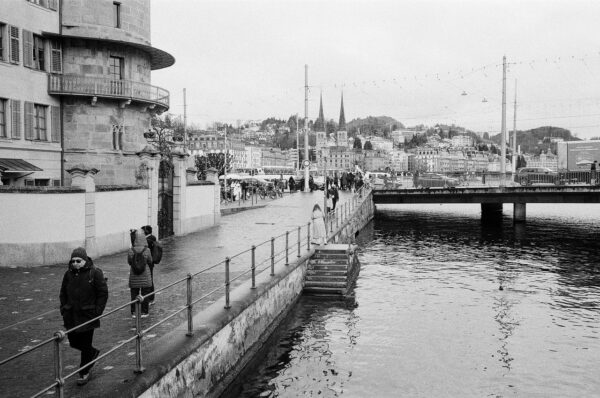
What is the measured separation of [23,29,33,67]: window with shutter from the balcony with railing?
1411mm

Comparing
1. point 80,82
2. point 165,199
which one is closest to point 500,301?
point 165,199

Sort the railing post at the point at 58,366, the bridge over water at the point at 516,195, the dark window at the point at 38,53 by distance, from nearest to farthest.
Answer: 1. the railing post at the point at 58,366
2. the dark window at the point at 38,53
3. the bridge over water at the point at 516,195

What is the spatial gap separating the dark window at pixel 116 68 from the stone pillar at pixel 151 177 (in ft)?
27.0

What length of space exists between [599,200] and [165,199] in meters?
33.5

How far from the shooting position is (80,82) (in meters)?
26.1

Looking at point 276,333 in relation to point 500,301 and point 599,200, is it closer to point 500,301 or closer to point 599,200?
point 500,301

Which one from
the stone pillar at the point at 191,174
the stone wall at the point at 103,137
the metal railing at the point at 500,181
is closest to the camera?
the stone pillar at the point at 191,174

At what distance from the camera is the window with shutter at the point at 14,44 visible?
75.3 feet

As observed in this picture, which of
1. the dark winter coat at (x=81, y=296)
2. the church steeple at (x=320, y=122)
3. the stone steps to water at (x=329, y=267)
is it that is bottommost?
the stone steps to water at (x=329, y=267)

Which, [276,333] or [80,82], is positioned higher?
[80,82]

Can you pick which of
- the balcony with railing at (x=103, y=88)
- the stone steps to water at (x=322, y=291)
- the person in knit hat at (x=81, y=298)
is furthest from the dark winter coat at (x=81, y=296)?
the balcony with railing at (x=103, y=88)

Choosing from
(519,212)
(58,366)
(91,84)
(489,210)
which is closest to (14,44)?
(91,84)

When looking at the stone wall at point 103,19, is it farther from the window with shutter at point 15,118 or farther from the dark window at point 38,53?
the window with shutter at point 15,118

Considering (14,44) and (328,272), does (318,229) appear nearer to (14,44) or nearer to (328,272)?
(328,272)
